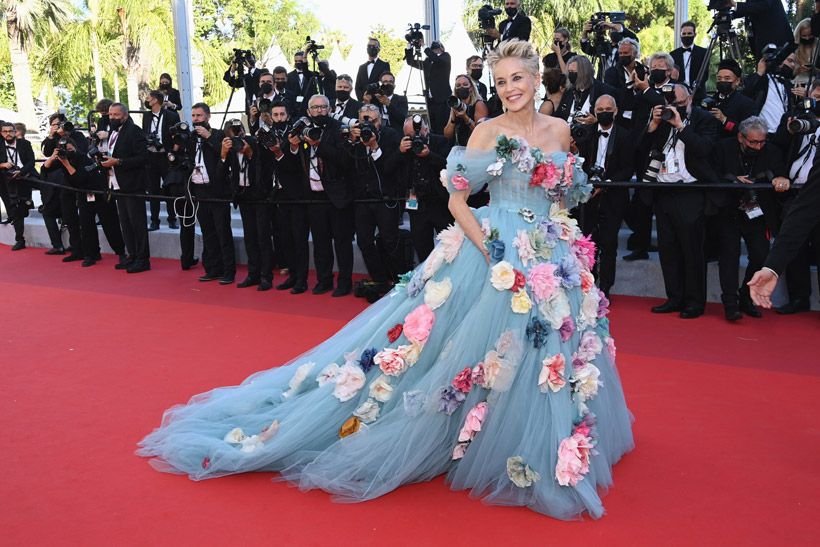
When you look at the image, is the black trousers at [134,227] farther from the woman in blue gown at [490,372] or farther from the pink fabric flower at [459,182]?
the pink fabric flower at [459,182]

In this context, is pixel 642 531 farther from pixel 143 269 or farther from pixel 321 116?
pixel 143 269

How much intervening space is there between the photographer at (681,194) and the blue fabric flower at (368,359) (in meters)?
3.46

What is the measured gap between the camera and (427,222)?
285 inches

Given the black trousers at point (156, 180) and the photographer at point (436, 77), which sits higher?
the photographer at point (436, 77)

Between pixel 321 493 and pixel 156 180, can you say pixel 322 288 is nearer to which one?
pixel 156 180

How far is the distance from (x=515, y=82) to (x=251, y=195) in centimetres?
512

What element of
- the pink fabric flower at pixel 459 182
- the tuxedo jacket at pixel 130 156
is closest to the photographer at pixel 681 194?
the pink fabric flower at pixel 459 182

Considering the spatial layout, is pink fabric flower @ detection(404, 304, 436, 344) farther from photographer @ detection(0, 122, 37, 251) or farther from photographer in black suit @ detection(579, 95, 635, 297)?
photographer @ detection(0, 122, 37, 251)

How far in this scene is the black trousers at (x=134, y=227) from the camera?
30.2 ft

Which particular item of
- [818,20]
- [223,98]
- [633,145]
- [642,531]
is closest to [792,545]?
[642,531]

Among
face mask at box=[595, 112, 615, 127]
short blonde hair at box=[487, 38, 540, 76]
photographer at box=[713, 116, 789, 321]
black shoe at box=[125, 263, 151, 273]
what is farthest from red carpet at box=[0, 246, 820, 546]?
black shoe at box=[125, 263, 151, 273]

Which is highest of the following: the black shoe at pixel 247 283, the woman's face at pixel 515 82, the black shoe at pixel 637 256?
the woman's face at pixel 515 82

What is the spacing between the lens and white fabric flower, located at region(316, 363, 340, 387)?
3.73 m

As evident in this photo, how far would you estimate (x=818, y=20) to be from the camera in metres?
6.56
